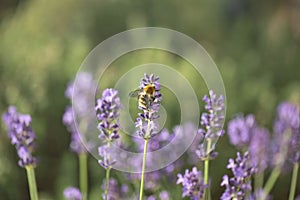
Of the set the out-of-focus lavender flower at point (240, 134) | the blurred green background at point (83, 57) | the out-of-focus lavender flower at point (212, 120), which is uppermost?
the blurred green background at point (83, 57)

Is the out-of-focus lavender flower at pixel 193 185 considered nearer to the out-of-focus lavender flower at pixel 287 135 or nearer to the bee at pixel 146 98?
the bee at pixel 146 98

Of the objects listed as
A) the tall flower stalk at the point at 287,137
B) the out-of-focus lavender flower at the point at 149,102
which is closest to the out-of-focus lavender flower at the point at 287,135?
the tall flower stalk at the point at 287,137

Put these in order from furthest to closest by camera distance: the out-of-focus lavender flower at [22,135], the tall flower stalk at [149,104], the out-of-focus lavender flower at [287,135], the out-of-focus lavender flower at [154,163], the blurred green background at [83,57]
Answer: the blurred green background at [83,57] → the out-of-focus lavender flower at [287,135] → the out-of-focus lavender flower at [154,163] → the out-of-focus lavender flower at [22,135] → the tall flower stalk at [149,104]

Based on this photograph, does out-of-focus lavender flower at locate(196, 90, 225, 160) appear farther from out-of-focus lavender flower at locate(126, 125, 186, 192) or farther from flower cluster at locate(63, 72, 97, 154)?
flower cluster at locate(63, 72, 97, 154)

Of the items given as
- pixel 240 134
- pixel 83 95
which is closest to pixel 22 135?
pixel 83 95

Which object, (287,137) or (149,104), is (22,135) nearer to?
(149,104)

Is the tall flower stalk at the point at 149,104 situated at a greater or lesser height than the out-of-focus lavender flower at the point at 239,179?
greater

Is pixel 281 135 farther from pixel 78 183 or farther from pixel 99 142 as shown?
pixel 78 183
